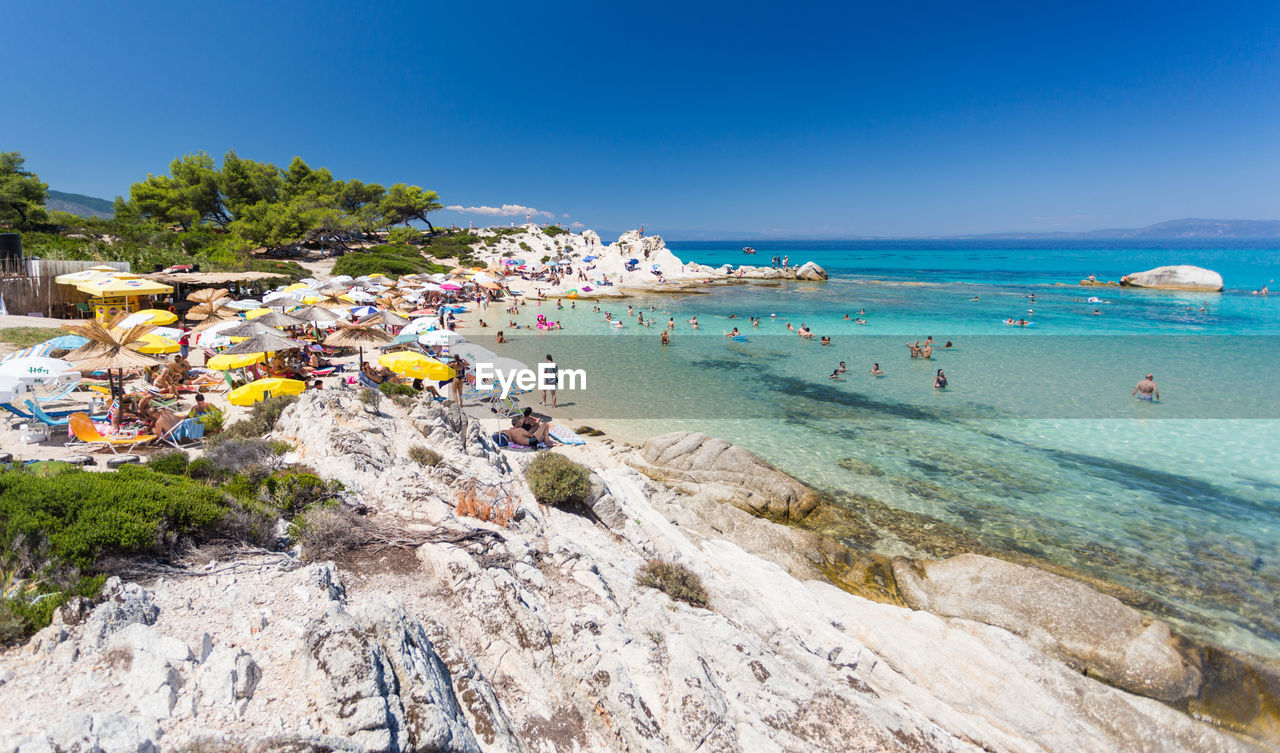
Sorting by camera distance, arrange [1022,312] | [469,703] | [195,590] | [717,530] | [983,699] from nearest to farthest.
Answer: [469,703] → [195,590] → [983,699] → [717,530] → [1022,312]

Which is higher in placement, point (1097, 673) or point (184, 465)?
point (184, 465)

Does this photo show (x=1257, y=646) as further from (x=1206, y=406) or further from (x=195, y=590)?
(x=1206, y=406)

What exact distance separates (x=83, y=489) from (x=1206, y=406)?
28109 mm

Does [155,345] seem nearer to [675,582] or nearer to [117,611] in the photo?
[117,611]

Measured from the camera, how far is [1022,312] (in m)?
44.5

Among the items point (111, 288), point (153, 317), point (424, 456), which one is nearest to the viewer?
point (424, 456)

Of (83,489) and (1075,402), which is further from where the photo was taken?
(1075,402)

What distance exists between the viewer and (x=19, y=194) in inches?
1505

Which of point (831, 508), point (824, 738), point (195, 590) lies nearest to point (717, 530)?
point (831, 508)

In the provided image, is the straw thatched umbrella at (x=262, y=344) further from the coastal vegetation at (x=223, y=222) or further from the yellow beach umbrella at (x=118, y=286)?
the coastal vegetation at (x=223, y=222)

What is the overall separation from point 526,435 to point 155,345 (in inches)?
389

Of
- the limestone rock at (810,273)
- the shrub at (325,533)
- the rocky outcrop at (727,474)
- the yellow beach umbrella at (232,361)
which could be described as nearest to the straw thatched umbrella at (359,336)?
the yellow beach umbrella at (232,361)

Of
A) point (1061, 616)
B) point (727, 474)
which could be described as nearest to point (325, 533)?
point (727, 474)

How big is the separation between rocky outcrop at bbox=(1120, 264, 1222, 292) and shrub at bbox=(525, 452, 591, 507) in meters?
79.0
